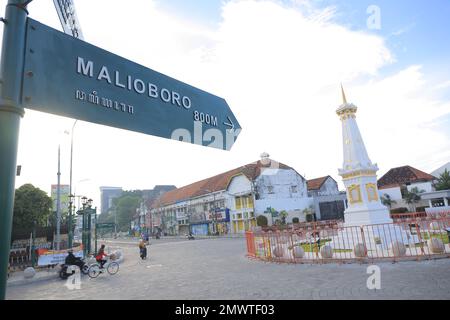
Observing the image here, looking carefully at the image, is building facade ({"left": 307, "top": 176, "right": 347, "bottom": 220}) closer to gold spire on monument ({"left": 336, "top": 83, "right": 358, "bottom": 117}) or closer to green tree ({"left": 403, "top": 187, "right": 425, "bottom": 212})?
green tree ({"left": 403, "top": 187, "right": 425, "bottom": 212})

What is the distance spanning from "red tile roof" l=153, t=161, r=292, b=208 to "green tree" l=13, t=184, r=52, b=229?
24457 mm

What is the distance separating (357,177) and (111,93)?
1486 cm

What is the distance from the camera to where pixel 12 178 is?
134cm

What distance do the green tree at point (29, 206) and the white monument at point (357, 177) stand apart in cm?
2197

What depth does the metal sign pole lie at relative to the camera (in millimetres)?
1270

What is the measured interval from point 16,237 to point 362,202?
23038mm

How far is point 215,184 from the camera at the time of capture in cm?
4825

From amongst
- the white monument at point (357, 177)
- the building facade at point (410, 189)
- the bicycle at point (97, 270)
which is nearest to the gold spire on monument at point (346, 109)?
the white monument at point (357, 177)

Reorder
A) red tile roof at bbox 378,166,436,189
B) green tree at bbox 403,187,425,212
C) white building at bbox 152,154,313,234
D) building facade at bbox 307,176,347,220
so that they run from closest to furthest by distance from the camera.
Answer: green tree at bbox 403,187,425,212, white building at bbox 152,154,313,234, building facade at bbox 307,176,347,220, red tile roof at bbox 378,166,436,189

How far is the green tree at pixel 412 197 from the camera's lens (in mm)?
37781

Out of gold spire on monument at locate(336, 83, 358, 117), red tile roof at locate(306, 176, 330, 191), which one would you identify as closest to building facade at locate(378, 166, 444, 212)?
red tile roof at locate(306, 176, 330, 191)

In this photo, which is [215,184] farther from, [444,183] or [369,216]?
[369,216]
